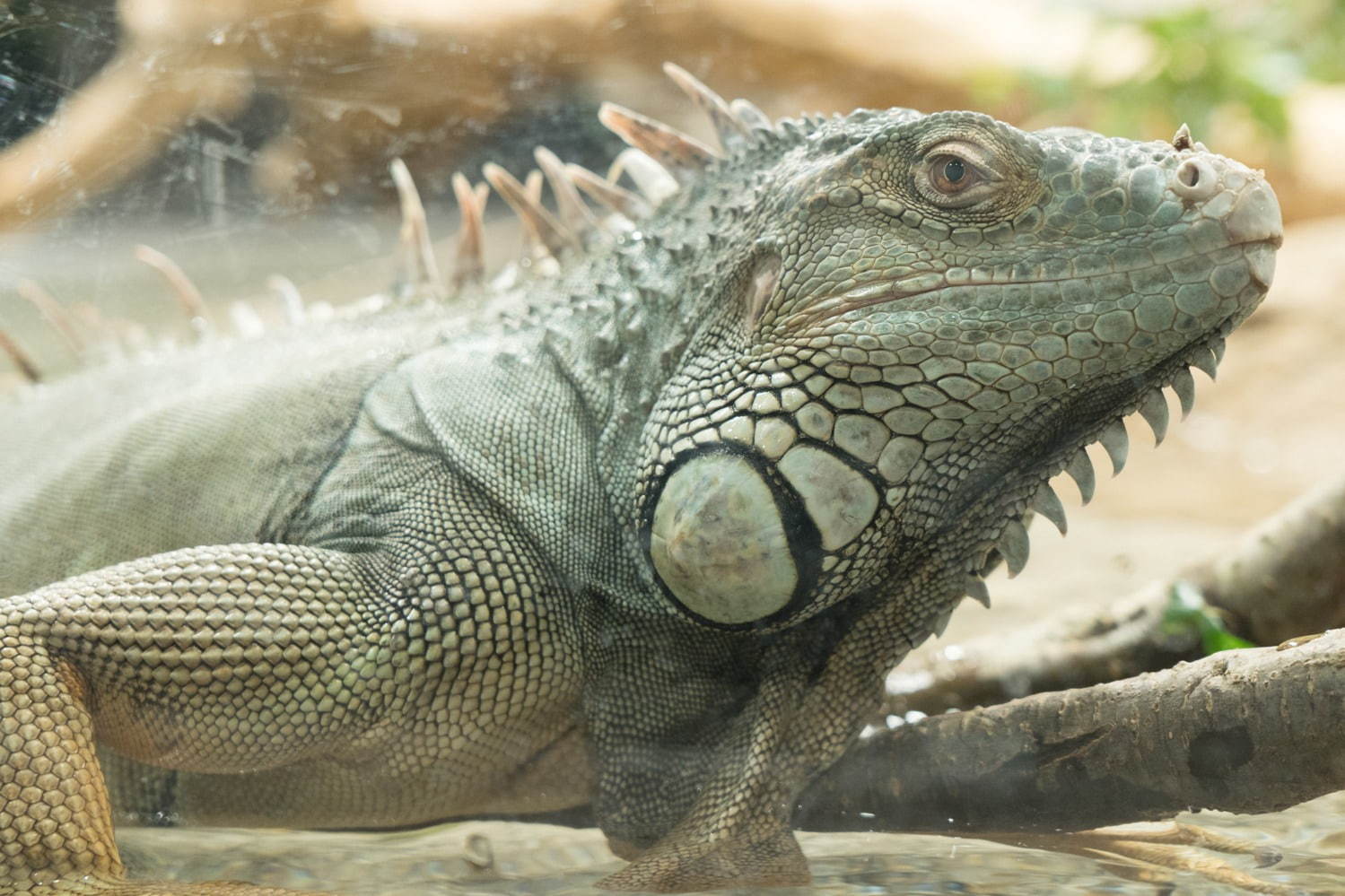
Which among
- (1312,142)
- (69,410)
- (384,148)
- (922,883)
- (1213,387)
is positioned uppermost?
(1312,142)

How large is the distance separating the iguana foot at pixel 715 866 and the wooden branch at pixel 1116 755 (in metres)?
0.29

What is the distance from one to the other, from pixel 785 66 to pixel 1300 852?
5260 millimetres

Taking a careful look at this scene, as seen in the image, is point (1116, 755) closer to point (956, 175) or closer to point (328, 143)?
point (956, 175)

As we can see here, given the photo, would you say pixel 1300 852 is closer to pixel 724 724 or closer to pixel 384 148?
pixel 724 724

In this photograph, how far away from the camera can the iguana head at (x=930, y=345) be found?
2635 millimetres

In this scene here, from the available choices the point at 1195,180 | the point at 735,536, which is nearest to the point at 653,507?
the point at 735,536

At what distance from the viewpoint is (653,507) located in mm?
2977

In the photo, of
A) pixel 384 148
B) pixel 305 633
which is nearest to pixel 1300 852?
pixel 305 633

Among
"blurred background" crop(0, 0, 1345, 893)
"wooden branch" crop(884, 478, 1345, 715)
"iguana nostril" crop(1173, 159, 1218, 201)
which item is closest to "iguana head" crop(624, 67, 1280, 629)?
"iguana nostril" crop(1173, 159, 1218, 201)

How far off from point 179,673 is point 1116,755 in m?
2.48

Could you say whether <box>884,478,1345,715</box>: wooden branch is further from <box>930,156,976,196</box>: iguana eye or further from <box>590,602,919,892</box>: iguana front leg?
<box>930,156,976,196</box>: iguana eye

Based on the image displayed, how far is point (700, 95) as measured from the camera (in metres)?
3.83

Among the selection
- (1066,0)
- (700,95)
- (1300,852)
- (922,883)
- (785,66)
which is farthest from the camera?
(1066,0)

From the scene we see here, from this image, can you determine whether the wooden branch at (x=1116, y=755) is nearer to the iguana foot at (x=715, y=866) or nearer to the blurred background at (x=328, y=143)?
the blurred background at (x=328, y=143)
